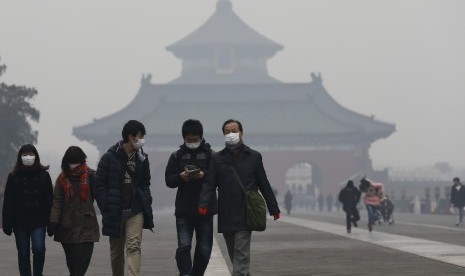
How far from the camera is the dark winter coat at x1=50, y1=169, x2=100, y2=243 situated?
10102 millimetres

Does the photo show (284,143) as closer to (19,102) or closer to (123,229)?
(19,102)

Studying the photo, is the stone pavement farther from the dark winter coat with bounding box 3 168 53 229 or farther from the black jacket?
the black jacket

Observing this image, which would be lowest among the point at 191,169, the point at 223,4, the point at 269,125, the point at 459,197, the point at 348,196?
the point at 191,169

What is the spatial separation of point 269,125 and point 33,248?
65.6 meters

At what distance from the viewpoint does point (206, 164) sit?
1034 cm

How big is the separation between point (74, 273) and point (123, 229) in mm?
524

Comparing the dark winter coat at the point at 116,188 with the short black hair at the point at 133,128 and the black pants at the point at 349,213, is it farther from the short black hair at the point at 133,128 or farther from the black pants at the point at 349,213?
the black pants at the point at 349,213

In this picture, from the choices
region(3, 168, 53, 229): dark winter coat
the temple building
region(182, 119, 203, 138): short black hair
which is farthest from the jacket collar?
the temple building

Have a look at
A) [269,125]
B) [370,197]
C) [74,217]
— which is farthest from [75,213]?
[269,125]

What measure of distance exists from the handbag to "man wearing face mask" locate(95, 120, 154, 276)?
766 mm

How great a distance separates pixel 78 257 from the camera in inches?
397

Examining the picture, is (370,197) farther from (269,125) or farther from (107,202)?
(269,125)

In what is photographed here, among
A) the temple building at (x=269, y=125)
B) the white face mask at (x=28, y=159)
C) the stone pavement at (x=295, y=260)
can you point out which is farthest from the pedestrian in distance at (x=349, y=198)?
the temple building at (x=269, y=125)

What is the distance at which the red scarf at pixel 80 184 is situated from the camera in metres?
10.2
